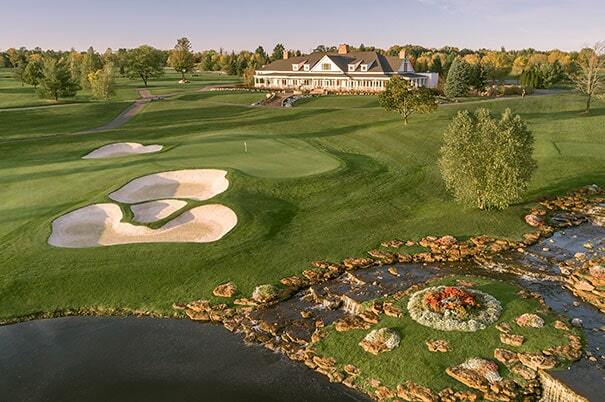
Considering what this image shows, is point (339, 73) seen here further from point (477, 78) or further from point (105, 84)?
point (105, 84)

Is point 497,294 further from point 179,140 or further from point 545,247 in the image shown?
point 179,140

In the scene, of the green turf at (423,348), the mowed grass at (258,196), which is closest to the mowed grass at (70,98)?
the mowed grass at (258,196)

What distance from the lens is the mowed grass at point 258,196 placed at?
28.5 meters

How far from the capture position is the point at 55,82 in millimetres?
91812

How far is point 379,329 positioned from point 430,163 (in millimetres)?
34214

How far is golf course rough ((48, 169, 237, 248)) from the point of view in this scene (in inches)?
1298

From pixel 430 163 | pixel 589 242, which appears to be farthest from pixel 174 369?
pixel 430 163

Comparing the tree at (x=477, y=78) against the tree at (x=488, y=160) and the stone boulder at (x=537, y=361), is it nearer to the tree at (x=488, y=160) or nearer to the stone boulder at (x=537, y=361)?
the tree at (x=488, y=160)

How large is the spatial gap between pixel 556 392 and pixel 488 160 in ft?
70.8

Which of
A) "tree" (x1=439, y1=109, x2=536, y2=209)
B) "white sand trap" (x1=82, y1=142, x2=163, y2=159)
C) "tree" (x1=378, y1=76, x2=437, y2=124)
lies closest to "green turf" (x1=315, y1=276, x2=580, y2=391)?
"tree" (x1=439, y1=109, x2=536, y2=209)

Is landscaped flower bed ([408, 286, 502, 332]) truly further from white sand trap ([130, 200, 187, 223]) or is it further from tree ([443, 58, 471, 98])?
tree ([443, 58, 471, 98])

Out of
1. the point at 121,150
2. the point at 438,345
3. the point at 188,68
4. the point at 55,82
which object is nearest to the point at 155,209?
the point at 121,150

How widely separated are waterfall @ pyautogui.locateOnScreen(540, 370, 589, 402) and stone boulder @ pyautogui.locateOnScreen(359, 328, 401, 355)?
6090 mm

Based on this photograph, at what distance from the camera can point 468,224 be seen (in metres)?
36.3
